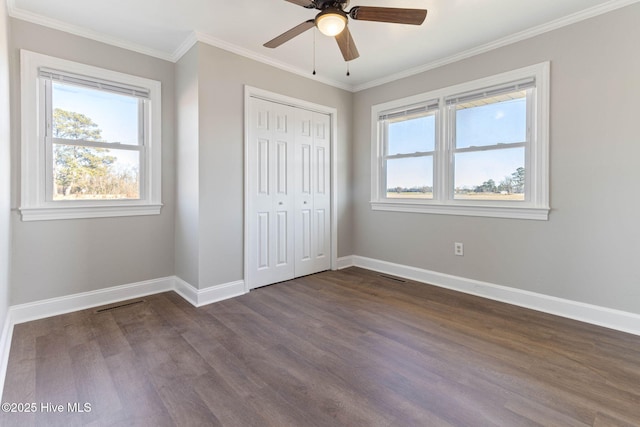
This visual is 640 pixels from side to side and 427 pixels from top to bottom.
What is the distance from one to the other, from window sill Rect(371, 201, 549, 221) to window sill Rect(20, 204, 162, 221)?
2846 millimetres

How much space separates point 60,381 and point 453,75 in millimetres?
4314

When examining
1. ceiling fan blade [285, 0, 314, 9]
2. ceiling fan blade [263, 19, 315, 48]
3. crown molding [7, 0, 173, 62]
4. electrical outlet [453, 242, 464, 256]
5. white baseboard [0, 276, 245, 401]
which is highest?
crown molding [7, 0, 173, 62]

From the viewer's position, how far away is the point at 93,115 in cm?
292

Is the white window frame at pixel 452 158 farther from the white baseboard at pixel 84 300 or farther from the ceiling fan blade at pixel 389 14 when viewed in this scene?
the white baseboard at pixel 84 300

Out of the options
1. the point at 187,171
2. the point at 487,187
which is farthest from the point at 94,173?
the point at 487,187

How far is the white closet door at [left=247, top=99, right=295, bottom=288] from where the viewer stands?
134 inches

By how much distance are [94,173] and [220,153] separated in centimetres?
123

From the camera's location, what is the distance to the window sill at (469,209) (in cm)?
284

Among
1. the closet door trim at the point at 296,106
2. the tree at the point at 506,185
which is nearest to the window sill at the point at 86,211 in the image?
the closet door trim at the point at 296,106

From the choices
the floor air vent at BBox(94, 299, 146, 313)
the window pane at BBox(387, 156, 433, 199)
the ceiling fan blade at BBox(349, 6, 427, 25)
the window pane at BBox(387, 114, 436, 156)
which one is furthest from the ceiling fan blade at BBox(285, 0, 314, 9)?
the floor air vent at BBox(94, 299, 146, 313)

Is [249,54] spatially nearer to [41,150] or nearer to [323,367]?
[41,150]

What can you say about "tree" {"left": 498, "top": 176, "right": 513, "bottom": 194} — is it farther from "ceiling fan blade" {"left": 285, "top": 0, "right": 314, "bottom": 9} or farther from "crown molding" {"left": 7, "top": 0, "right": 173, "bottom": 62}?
"crown molding" {"left": 7, "top": 0, "right": 173, "bottom": 62}

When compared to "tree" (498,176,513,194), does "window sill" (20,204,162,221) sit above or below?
below

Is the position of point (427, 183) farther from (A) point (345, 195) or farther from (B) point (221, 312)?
(B) point (221, 312)
